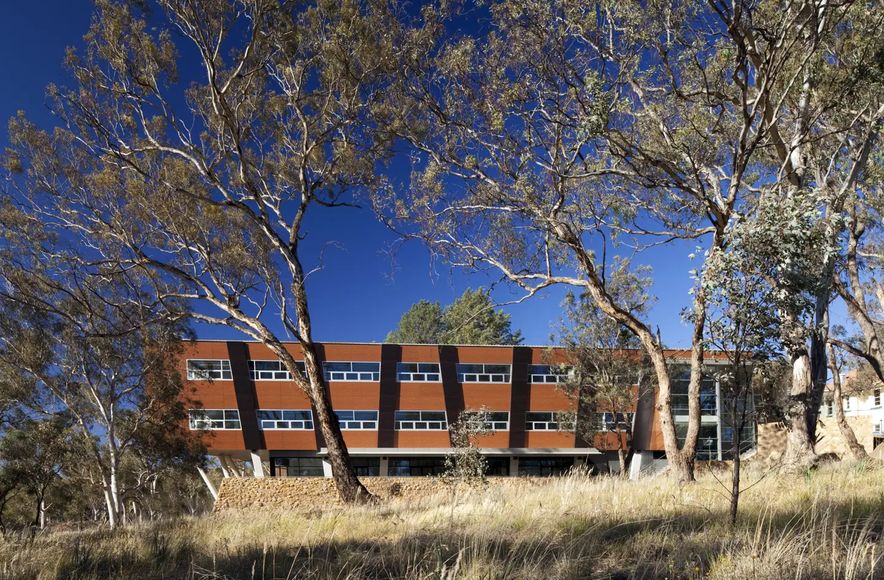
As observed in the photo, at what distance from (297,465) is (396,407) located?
25.1 feet

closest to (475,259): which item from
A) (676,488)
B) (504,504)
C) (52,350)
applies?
(676,488)

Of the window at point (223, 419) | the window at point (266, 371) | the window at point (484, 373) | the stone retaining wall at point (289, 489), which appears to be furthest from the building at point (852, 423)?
the window at point (223, 419)

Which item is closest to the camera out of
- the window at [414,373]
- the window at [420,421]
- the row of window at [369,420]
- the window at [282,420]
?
the row of window at [369,420]

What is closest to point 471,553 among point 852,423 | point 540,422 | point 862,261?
point 862,261

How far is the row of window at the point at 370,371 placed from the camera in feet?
139

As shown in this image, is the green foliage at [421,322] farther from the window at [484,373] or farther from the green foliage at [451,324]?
the window at [484,373]

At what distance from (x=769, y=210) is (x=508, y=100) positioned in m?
9.62

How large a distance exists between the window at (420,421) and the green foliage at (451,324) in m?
17.8

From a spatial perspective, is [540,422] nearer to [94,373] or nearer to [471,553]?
[94,373]

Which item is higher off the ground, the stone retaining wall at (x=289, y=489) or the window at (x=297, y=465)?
the stone retaining wall at (x=289, y=489)

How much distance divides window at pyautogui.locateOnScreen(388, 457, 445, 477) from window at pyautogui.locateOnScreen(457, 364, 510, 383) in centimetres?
578

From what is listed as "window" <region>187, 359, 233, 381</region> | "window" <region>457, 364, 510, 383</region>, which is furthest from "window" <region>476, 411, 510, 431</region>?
"window" <region>187, 359, 233, 381</region>

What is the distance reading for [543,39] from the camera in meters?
15.2

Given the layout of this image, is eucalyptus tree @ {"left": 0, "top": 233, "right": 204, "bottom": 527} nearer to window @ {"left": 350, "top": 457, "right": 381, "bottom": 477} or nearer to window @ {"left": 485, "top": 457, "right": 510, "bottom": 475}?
window @ {"left": 350, "top": 457, "right": 381, "bottom": 477}
